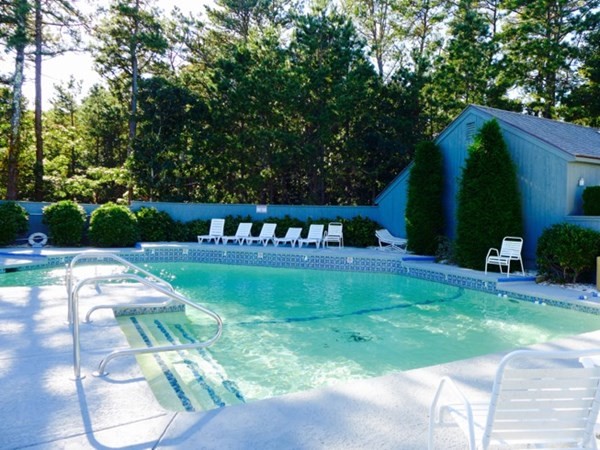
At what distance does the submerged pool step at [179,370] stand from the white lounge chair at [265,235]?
819cm

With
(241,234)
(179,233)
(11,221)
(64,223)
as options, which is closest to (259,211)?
(241,234)

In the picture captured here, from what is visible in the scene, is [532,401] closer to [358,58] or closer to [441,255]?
[441,255]

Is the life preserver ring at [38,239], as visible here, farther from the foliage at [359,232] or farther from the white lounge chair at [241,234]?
the foliage at [359,232]

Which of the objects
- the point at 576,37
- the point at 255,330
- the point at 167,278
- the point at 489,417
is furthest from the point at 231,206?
the point at 576,37

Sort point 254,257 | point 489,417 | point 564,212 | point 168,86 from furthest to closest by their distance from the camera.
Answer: point 168,86
point 254,257
point 564,212
point 489,417

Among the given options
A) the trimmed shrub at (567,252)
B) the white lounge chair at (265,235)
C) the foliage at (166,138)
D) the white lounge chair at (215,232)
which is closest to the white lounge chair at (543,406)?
the trimmed shrub at (567,252)

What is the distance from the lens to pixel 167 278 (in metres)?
10.4

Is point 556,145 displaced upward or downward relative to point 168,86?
downward

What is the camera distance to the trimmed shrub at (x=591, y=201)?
31.1ft

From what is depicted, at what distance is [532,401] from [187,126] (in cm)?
1776

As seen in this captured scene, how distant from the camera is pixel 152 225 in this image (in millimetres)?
14977

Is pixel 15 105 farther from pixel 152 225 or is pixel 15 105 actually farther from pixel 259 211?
pixel 259 211

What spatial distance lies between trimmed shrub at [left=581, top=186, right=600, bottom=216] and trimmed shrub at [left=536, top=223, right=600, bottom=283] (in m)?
0.93

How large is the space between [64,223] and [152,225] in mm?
2614
